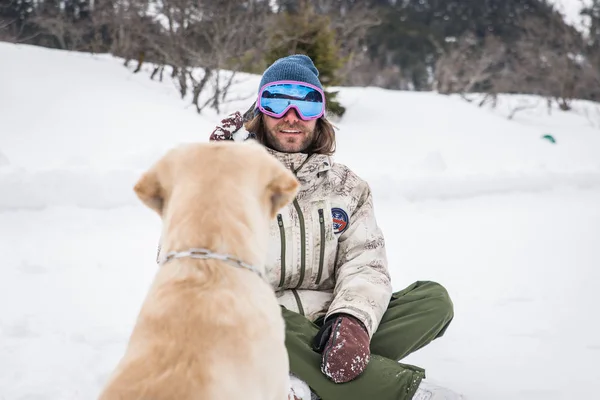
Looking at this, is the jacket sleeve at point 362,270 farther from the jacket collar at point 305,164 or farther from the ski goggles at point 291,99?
the ski goggles at point 291,99

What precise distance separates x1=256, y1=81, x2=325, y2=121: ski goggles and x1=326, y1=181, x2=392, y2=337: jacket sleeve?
1.37 feet

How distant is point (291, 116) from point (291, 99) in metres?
0.08

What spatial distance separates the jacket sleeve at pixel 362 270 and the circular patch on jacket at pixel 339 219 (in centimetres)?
3

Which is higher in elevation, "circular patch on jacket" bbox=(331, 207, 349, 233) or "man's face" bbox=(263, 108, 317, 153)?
"man's face" bbox=(263, 108, 317, 153)

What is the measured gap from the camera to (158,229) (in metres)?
5.28

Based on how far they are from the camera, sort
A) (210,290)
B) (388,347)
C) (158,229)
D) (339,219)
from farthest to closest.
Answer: (158,229) → (339,219) → (388,347) → (210,290)

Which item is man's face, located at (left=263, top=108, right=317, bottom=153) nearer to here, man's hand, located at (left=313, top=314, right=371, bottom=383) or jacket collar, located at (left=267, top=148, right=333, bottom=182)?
jacket collar, located at (left=267, top=148, right=333, bottom=182)

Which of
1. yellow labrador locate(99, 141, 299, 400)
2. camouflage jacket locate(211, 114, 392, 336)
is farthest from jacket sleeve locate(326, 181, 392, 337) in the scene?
yellow labrador locate(99, 141, 299, 400)

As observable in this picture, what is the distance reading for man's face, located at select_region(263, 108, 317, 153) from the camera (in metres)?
2.40

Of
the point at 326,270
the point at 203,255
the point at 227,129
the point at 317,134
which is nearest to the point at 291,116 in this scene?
the point at 317,134

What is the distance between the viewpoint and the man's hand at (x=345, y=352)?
6.21 feet

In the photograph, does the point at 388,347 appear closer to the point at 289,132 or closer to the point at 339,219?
the point at 339,219

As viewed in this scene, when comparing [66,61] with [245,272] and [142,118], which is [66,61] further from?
[245,272]

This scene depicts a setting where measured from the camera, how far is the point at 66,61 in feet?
35.3
